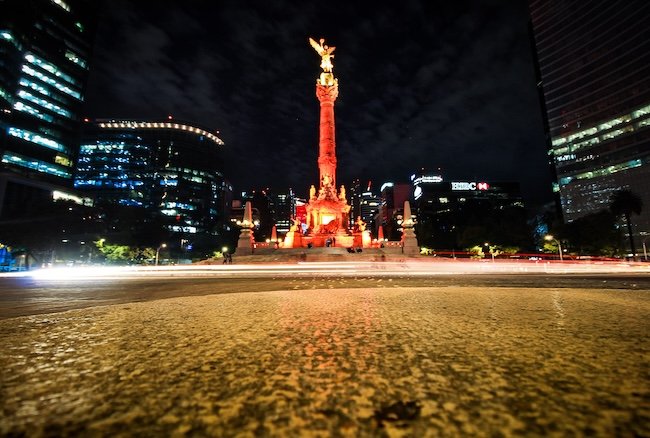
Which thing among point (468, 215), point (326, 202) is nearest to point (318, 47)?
point (326, 202)

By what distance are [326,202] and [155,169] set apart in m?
92.4

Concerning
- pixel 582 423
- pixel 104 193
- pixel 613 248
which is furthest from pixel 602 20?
pixel 104 193

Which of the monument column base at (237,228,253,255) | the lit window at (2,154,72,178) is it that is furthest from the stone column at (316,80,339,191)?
the lit window at (2,154,72,178)

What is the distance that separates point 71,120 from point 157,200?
135 feet

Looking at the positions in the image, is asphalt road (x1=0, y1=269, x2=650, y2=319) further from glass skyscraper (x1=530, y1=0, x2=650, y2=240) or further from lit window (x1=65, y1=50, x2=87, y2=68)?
lit window (x1=65, y1=50, x2=87, y2=68)

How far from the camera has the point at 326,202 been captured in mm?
45375

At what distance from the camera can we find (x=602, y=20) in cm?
7912

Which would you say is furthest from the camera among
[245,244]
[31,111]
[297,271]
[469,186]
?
[469,186]

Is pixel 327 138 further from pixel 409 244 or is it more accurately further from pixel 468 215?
pixel 468 215

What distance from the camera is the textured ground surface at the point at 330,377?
4.79 ft

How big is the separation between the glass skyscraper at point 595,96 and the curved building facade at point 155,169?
11116cm

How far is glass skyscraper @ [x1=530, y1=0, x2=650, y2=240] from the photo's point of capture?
70062 millimetres

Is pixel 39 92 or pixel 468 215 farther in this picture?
pixel 468 215

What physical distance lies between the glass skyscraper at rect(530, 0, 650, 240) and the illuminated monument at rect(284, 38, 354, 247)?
68026mm
